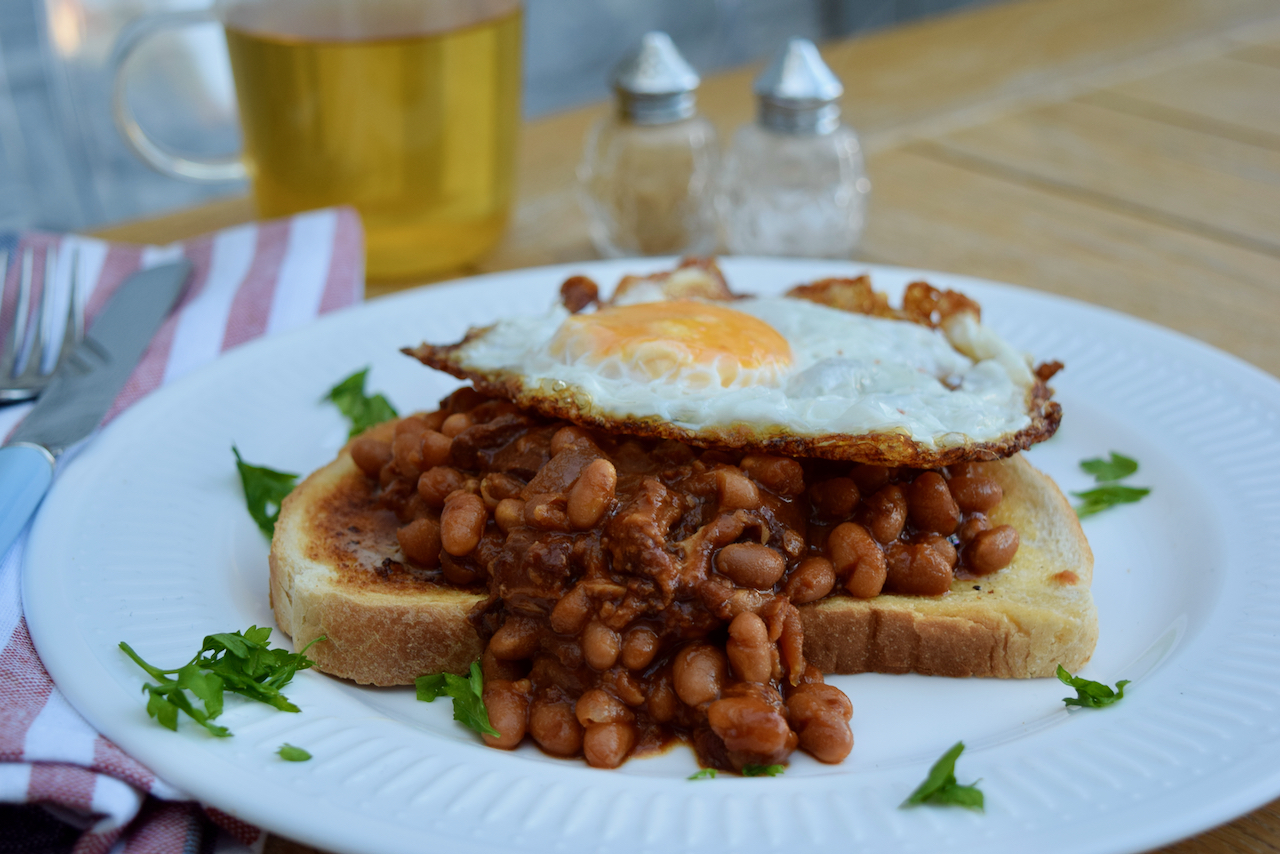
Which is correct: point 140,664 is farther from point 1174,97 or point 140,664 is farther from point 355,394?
point 1174,97

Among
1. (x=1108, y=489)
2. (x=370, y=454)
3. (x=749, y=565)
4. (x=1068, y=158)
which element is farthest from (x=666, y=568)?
(x=1068, y=158)

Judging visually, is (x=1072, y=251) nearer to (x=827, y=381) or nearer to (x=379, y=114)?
(x=827, y=381)

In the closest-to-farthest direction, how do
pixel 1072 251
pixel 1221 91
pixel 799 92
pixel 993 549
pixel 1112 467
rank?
pixel 993 549, pixel 1112 467, pixel 799 92, pixel 1072 251, pixel 1221 91

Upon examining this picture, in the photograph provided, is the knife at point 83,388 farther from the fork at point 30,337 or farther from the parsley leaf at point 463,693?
the parsley leaf at point 463,693

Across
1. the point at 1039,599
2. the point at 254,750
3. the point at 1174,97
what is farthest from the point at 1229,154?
the point at 254,750

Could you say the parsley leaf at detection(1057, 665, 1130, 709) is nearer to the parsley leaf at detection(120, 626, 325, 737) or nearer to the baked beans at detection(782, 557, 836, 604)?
the baked beans at detection(782, 557, 836, 604)

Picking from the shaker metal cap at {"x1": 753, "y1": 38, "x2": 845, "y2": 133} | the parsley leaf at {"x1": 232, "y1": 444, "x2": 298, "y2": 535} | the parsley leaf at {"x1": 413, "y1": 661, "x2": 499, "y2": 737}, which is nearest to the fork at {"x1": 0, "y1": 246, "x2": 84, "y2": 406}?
the parsley leaf at {"x1": 232, "y1": 444, "x2": 298, "y2": 535}
